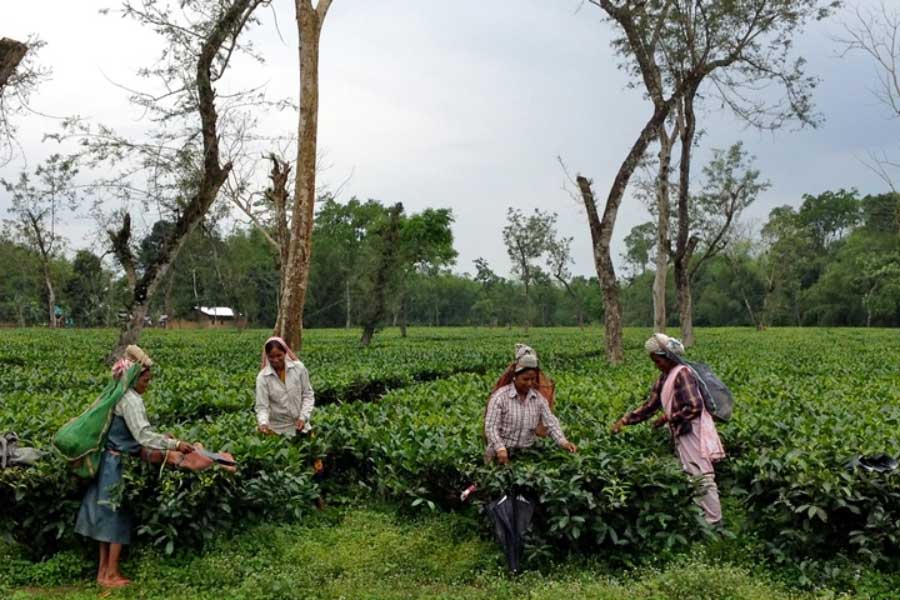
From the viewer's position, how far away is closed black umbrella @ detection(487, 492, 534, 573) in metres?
5.00

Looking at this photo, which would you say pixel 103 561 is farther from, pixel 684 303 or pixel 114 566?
pixel 684 303

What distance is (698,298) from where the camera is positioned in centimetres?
7419

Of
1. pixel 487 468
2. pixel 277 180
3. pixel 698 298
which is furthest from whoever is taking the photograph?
pixel 698 298

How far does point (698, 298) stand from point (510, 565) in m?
73.2

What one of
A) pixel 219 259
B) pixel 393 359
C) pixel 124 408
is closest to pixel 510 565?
pixel 124 408

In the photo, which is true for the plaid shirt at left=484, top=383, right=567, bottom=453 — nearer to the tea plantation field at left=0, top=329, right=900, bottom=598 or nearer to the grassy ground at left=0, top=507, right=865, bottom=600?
the tea plantation field at left=0, top=329, right=900, bottom=598

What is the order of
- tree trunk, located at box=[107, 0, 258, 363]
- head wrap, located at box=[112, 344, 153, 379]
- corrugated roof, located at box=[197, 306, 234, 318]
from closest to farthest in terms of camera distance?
head wrap, located at box=[112, 344, 153, 379] → tree trunk, located at box=[107, 0, 258, 363] → corrugated roof, located at box=[197, 306, 234, 318]

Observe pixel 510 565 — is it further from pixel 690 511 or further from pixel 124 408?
pixel 124 408

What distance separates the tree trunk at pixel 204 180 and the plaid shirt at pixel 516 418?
40.0ft

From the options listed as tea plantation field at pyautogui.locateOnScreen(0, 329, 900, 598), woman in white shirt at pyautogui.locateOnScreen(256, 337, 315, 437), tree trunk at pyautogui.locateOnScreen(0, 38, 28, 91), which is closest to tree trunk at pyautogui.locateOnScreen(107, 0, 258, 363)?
tree trunk at pyautogui.locateOnScreen(0, 38, 28, 91)

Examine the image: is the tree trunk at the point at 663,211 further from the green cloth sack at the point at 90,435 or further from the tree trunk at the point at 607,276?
the green cloth sack at the point at 90,435

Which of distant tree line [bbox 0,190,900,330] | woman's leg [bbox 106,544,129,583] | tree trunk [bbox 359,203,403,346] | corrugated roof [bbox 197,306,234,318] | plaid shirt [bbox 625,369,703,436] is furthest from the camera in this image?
corrugated roof [bbox 197,306,234,318]

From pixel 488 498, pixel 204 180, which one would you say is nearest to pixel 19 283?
pixel 204 180

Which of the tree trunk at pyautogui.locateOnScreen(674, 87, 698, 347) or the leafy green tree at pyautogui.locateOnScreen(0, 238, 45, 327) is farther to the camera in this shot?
the leafy green tree at pyautogui.locateOnScreen(0, 238, 45, 327)
